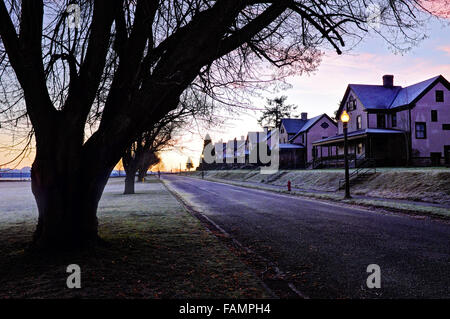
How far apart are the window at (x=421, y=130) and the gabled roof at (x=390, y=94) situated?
2483 millimetres

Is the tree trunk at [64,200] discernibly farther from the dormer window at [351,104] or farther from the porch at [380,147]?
the dormer window at [351,104]

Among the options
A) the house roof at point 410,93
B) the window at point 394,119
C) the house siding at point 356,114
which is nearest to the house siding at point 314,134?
the house siding at point 356,114

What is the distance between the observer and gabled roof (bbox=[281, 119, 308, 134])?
58.8m

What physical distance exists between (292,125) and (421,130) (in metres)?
28.0

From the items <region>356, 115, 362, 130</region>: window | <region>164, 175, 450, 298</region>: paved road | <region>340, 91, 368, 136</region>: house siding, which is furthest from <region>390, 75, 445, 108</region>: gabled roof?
<region>164, 175, 450, 298</region>: paved road

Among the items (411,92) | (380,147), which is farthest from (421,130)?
(411,92)

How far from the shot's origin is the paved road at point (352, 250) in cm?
419

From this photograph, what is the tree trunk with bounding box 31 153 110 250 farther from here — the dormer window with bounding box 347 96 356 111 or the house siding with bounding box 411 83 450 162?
the dormer window with bounding box 347 96 356 111

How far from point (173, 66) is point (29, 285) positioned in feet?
12.5

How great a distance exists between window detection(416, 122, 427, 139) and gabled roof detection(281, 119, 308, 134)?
85.5 feet

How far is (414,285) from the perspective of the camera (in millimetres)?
4223

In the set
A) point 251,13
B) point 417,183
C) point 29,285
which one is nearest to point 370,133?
point 417,183

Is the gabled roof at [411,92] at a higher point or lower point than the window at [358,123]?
higher

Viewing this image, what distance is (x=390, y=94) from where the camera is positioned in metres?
39.0
